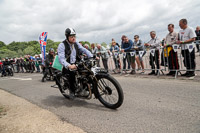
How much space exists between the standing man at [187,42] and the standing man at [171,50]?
33cm

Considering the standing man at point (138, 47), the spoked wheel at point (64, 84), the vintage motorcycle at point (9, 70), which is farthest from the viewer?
the vintage motorcycle at point (9, 70)

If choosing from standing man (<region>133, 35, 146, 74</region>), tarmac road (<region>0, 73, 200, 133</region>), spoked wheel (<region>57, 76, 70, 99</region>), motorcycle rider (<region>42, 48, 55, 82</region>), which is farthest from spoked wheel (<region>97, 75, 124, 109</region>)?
motorcycle rider (<region>42, 48, 55, 82</region>)

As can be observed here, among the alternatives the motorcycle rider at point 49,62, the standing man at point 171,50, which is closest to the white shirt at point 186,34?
the standing man at point 171,50

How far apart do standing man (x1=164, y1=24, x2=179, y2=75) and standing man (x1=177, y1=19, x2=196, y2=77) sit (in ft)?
1.09

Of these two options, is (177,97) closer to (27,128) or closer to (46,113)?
(46,113)

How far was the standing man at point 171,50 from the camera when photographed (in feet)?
19.8

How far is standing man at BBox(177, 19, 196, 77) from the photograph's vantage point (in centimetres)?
543

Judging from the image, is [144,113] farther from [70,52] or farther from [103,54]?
[103,54]

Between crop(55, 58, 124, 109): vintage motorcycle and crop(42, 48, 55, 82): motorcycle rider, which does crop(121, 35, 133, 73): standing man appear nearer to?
crop(42, 48, 55, 82): motorcycle rider

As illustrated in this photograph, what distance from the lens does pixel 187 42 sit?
5.50 metres

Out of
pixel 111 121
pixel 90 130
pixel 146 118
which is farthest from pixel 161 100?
pixel 90 130

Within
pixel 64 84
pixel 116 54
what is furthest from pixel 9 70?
pixel 64 84

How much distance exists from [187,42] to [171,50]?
74cm

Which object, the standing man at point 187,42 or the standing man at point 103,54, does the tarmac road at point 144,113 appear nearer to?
the standing man at point 187,42
